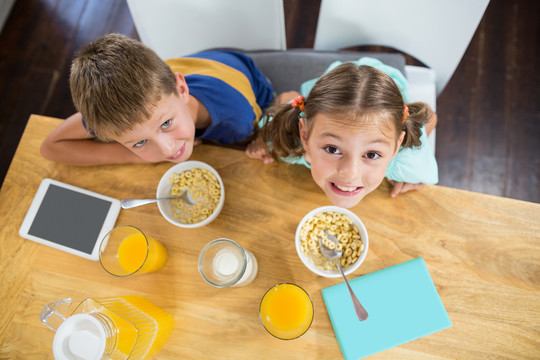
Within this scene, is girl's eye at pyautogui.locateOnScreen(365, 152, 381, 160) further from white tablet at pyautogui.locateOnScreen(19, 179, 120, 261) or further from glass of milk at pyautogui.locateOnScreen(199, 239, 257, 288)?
white tablet at pyautogui.locateOnScreen(19, 179, 120, 261)

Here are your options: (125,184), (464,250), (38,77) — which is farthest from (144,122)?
(38,77)

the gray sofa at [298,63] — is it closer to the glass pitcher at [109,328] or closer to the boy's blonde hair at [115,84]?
the boy's blonde hair at [115,84]

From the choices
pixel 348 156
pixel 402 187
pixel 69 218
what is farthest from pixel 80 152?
pixel 402 187

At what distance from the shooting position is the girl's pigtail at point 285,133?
84 cm

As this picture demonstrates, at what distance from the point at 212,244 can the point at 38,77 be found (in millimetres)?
1757

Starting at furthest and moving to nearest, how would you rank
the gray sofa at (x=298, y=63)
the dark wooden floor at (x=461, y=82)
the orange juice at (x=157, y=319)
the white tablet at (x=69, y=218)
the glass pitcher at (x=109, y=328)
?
the dark wooden floor at (x=461, y=82) → the gray sofa at (x=298, y=63) → the white tablet at (x=69, y=218) → the orange juice at (x=157, y=319) → the glass pitcher at (x=109, y=328)

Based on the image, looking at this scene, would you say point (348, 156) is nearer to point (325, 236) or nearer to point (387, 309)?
point (325, 236)

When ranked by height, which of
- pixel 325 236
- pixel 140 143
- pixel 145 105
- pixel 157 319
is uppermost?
pixel 145 105

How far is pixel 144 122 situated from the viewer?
0.74 meters

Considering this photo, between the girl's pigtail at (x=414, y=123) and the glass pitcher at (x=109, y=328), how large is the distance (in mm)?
710

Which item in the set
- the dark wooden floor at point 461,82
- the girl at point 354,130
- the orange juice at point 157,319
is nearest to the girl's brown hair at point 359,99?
the girl at point 354,130

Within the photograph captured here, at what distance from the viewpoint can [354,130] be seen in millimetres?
679

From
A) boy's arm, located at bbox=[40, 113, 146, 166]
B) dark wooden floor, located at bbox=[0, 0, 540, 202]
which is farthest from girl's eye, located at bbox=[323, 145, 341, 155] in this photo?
dark wooden floor, located at bbox=[0, 0, 540, 202]

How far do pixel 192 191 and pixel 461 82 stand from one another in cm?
150
